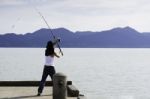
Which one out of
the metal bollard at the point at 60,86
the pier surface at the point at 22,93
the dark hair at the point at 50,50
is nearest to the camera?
the metal bollard at the point at 60,86

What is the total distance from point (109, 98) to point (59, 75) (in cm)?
3919

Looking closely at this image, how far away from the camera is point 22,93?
671 inches

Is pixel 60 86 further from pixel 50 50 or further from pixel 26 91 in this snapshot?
pixel 26 91

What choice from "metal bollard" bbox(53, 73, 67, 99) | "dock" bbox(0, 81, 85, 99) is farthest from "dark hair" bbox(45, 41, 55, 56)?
"metal bollard" bbox(53, 73, 67, 99)

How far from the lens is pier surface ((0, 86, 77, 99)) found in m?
15.8

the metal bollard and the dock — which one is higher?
the metal bollard

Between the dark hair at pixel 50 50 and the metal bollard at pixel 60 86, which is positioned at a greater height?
the dark hair at pixel 50 50

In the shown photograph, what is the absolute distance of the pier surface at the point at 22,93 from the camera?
52.0ft

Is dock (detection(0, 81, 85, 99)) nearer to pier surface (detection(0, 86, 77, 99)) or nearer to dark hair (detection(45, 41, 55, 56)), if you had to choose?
pier surface (detection(0, 86, 77, 99))

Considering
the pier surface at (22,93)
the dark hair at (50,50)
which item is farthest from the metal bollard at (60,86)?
the dark hair at (50,50)

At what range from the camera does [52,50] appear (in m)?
16.0

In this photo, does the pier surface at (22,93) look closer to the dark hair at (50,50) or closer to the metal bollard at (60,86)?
the dark hair at (50,50)

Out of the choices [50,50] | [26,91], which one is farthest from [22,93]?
[50,50]

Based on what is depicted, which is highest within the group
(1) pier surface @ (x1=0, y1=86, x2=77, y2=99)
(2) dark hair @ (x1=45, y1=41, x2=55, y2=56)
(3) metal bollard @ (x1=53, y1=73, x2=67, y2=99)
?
(2) dark hair @ (x1=45, y1=41, x2=55, y2=56)
